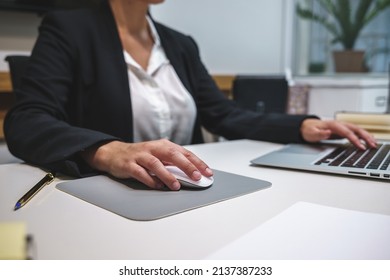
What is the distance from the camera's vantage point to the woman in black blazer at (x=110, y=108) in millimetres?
605

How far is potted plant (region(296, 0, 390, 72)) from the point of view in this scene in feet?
8.29

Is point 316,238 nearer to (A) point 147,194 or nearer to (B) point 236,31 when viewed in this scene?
(A) point 147,194

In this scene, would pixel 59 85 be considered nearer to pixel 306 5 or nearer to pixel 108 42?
pixel 108 42

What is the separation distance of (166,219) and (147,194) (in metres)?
0.09

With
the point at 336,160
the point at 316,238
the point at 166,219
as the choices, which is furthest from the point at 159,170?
the point at 336,160

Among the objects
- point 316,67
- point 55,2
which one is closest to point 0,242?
point 55,2

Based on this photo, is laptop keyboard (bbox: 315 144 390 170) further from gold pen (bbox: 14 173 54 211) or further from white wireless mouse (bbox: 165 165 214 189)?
gold pen (bbox: 14 173 54 211)

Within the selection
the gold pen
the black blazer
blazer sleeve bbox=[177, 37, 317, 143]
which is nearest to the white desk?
the gold pen

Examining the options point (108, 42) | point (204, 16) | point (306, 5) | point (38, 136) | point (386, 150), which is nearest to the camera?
point (38, 136)

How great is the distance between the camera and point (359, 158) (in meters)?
0.74

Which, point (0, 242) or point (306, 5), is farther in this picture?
point (306, 5)

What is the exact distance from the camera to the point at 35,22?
5.81ft

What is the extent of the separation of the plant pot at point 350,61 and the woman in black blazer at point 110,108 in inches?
64.8

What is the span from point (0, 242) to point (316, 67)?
2.92m
